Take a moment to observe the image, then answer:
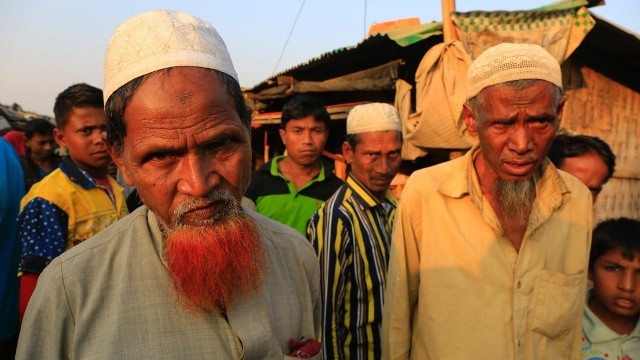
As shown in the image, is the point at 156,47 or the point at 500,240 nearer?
the point at 156,47

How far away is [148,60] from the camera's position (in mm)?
1178

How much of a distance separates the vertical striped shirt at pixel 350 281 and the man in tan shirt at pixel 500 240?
1.59ft

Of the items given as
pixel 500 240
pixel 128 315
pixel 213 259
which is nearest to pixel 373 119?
pixel 500 240

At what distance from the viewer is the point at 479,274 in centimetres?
192

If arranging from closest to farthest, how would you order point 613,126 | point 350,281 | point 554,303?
1. point 554,303
2. point 350,281
3. point 613,126

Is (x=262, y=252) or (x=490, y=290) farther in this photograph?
(x=490, y=290)

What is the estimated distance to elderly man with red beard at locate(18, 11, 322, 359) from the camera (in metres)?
1.12

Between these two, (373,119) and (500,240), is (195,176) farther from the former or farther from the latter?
(373,119)

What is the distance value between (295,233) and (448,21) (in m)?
3.97

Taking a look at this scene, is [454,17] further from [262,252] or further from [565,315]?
[262,252]

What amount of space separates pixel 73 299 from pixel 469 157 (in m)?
1.82

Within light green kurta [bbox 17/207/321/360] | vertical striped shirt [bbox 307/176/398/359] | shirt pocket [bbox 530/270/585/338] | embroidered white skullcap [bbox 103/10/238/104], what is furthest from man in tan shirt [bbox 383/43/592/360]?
embroidered white skullcap [bbox 103/10/238/104]

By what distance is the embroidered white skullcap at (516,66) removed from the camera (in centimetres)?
189

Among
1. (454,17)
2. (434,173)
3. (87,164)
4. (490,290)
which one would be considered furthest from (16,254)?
(454,17)
